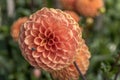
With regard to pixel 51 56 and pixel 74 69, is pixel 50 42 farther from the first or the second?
pixel 74 69

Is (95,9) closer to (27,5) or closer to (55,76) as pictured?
(27,5)

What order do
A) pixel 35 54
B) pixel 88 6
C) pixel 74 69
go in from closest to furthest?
1. pixel 35 54
2. pixel 74 69
3. pixel 88 6

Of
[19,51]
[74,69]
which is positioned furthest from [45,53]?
[19,51]

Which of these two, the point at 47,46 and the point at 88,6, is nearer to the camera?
the point at 47,46

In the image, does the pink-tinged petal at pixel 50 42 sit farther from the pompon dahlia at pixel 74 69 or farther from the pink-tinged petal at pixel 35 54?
the pompon dahlia at pixel 74 69

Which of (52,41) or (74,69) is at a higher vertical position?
(52,41)

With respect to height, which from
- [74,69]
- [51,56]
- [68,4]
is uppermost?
[51,56]

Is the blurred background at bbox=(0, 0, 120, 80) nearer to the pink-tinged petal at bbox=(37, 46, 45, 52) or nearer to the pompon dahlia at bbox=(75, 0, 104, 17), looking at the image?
the pompon dahlia at bbox=(75, 0, 104, 17)

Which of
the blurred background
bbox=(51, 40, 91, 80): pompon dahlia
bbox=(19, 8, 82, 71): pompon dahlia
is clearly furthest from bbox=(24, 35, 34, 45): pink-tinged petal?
the blurred background
